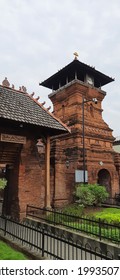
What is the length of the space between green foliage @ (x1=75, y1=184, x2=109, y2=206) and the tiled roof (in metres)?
4.32

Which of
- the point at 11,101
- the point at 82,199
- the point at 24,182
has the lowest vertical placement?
the point at 82,199

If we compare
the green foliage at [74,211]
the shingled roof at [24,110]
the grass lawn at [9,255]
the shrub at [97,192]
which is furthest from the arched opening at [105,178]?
the grass lawn at [9,255]

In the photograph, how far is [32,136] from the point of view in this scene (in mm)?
12180

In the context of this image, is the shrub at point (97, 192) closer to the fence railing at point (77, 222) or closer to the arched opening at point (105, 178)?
the fence railing at point (77, 222)

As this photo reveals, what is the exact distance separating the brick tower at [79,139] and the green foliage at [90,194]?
96 cm

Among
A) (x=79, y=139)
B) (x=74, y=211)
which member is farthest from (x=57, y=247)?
(x=79, y=139)

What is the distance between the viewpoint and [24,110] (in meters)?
11.6

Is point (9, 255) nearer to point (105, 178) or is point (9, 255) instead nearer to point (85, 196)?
point (85, 196)

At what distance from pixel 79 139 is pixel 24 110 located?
6699mm

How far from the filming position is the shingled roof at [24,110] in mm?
10527

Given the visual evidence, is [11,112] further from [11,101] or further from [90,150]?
[90,150]

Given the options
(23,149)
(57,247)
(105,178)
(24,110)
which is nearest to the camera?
(57,247)
